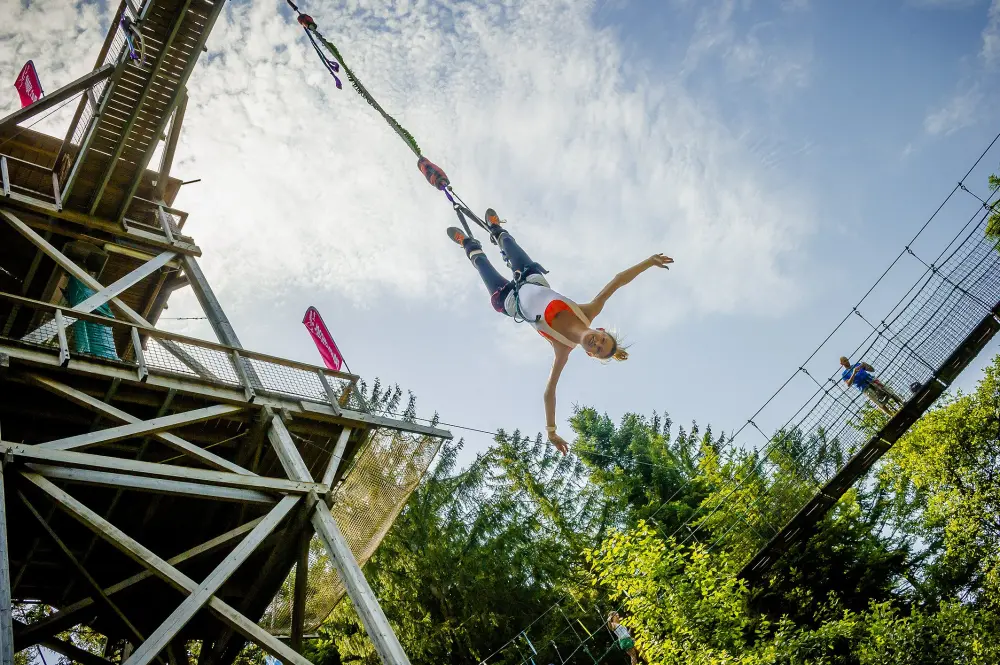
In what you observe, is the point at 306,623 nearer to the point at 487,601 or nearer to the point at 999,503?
the point at 487,601

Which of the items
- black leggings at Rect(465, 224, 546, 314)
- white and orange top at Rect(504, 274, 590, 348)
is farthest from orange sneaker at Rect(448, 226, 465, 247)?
white and orange top at Rect(504, 274, 590, 348)

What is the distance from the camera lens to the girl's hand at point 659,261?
6.77 meters

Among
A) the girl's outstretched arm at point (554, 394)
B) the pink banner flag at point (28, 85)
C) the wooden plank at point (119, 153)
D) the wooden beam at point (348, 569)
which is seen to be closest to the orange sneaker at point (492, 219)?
the girl's outstretched arm at point (554, 394)

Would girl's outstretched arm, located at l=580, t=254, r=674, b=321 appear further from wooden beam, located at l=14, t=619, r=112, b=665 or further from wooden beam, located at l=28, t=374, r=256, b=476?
wooden beam, located at l=14, t=619, r=112, b=665

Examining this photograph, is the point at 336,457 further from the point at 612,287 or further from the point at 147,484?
the point at 612,287

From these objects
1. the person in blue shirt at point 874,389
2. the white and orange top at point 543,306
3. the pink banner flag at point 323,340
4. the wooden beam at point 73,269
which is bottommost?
the person in blue shirt at point 874,389

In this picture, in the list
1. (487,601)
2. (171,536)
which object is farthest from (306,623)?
(487,601)

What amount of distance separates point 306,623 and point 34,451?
183 inches

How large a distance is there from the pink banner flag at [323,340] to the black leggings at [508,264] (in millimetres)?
2674

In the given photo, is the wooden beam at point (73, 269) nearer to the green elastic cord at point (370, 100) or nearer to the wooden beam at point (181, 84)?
the wooden beam at point (181, 84)

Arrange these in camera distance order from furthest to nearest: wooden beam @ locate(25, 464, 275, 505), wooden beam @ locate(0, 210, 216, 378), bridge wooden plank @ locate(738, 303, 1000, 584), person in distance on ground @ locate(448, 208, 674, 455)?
bridge wooden plank @ locate(738, 303, 1000, 584) < wooden beam @ locate(0, 210, 216, 378) < person in distance on ground @ locate(448, 208, 674, 455) < wooden beam @ locate(25, 464, 275, 505)

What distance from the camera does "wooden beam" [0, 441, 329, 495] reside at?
618 centimetres

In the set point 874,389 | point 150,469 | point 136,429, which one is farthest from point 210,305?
point 874,389

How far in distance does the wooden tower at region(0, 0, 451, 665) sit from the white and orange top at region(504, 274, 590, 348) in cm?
242
